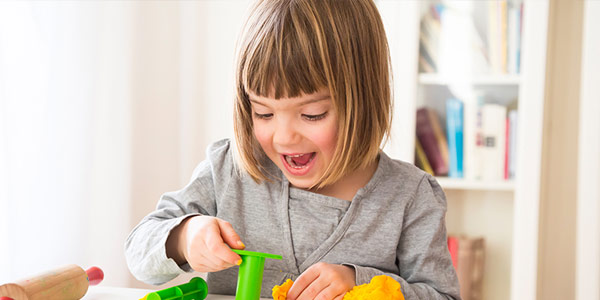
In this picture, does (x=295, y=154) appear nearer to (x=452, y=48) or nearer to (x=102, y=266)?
(x=102, y=266)

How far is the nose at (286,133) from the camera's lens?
75cm

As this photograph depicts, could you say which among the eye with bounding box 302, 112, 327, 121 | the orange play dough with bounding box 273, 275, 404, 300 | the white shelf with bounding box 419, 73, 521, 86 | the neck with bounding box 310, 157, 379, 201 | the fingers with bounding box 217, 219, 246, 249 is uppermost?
the white shelf with bounding box 419, 73, 521, 86

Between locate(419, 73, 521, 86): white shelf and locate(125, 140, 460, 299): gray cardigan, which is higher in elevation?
locate(419, 73, 521, 86): white shelf

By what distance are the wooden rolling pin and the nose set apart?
0.97ft

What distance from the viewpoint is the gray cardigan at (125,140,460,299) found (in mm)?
843

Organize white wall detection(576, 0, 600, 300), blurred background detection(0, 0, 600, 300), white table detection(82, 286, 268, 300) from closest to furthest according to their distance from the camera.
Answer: white table detection(82, 286, 268, 300) < blurred background detection(0, 0, 600, 300) < white wall detection(576, 0, 600, 300)

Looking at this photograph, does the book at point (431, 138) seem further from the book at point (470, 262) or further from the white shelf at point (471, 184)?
the book at point (470, 262)

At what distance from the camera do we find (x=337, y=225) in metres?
0.87

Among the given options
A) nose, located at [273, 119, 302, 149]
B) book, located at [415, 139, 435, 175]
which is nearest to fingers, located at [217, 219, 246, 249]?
nose, located at [273, 119, 302, 149]

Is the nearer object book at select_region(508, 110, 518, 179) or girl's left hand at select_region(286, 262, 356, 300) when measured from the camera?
girl's left hand at select_region(286, 262, 356, 300)

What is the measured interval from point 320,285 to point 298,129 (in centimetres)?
20

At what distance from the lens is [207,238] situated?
26.7 inches

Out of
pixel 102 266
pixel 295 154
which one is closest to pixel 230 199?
pixel 295 154

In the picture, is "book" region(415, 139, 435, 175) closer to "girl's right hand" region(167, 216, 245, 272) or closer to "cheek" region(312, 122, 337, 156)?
"cheek" region(312, 122, 337, 156)
